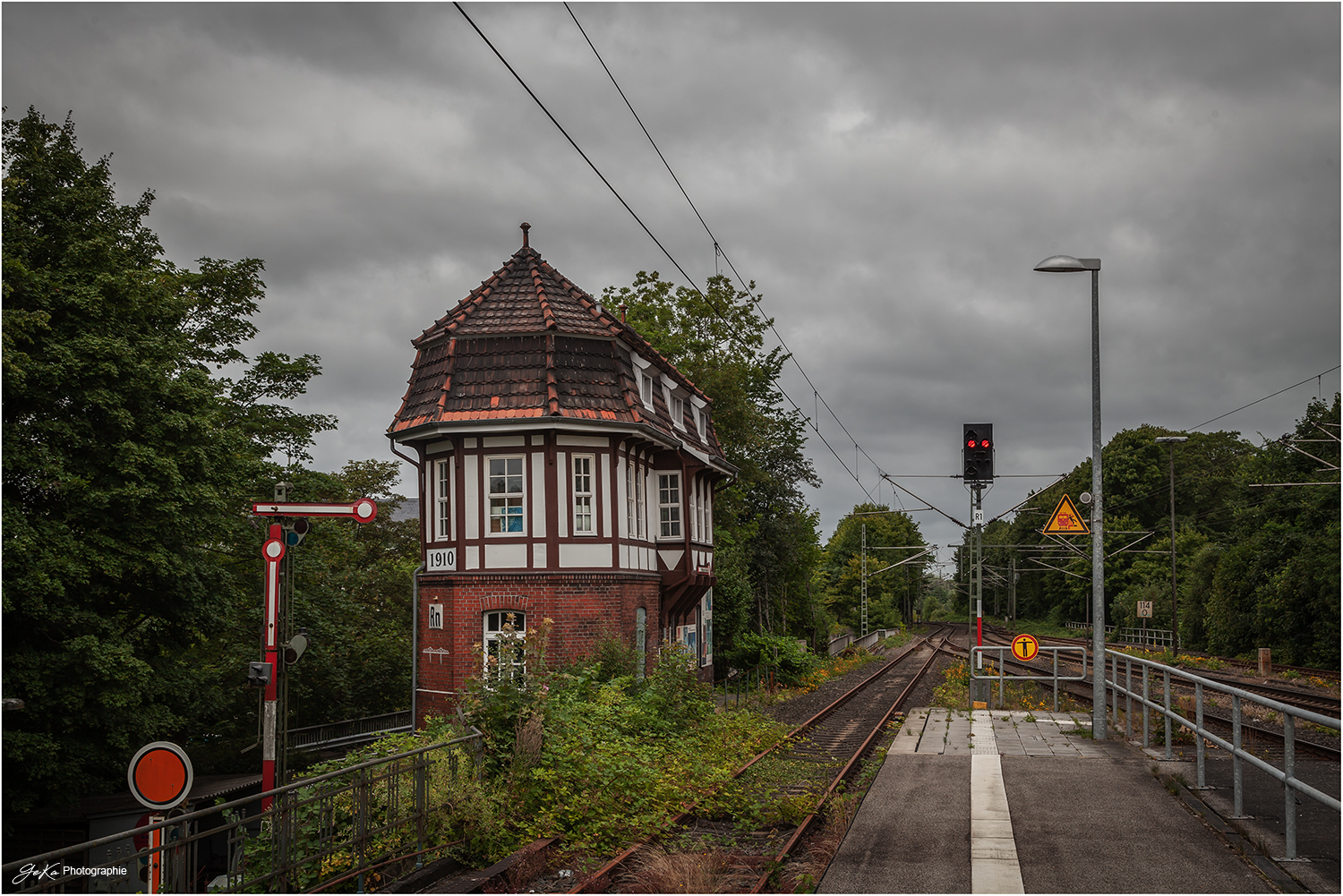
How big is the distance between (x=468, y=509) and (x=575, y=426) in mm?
2898

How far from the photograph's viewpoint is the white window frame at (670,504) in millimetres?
24312

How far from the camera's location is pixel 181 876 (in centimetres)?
736

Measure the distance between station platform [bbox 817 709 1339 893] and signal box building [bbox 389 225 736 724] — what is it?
8885 millimetres

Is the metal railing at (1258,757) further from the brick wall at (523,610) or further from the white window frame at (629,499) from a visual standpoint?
the white window frame at (629,499)

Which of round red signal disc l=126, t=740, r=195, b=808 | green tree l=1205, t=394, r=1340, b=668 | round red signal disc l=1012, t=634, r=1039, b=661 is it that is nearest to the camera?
round red signal disc l=126, t=740, r=195, b=808

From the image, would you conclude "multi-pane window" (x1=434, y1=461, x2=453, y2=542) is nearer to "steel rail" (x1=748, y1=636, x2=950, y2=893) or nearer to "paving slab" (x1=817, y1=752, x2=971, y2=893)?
"steel rail" (x1=748, y1=636, x2=950, y2=893)

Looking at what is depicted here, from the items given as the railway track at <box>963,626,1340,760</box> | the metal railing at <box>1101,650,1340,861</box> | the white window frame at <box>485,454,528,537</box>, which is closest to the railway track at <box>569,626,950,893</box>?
the metal railing at <box>1101,650,1340,861</box>

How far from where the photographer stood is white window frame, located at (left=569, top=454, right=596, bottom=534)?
818 inches

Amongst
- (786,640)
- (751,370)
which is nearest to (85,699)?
(786,640)

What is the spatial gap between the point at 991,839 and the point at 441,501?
598 inches

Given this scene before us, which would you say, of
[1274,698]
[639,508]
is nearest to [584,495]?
[639,508]

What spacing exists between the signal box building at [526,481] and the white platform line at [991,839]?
10.4 metres

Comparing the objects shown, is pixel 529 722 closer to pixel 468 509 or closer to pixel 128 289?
pixel 468 509

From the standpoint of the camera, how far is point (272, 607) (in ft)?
43.8
